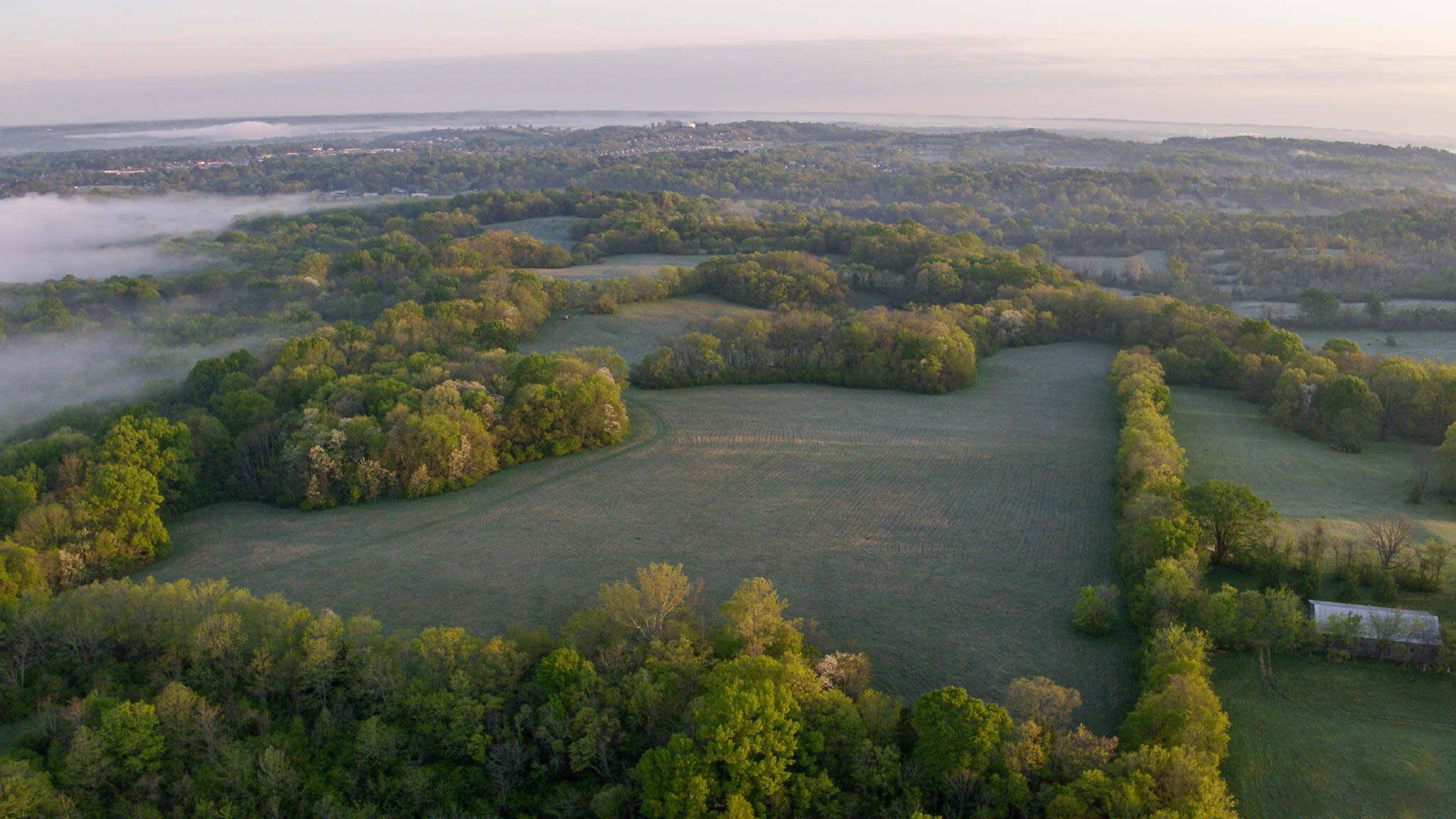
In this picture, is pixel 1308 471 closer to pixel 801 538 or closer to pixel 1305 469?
pixel 1305 469

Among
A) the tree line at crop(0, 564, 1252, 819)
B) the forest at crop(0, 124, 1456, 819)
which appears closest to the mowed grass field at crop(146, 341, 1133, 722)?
the forest at crop(0, 124, 1456, 819)

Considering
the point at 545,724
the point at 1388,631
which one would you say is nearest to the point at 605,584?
the point at 545,724

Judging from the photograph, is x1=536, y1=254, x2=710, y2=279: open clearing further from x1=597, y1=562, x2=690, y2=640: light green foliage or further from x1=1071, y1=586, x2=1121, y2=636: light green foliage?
x1=1071, y1=586, x2=1121, y2=636: light green foliage

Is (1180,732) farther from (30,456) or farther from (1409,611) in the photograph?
(30,456)

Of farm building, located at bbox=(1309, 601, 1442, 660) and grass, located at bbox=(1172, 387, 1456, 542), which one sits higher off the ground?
grass, located at bbox=(1172, 387, 1456, 542)

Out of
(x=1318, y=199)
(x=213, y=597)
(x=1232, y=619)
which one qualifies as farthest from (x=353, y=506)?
(x=1318, y=199)

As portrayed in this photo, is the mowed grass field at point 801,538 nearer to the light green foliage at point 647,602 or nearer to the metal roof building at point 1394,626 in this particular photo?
the light green foliage at point 647,602
